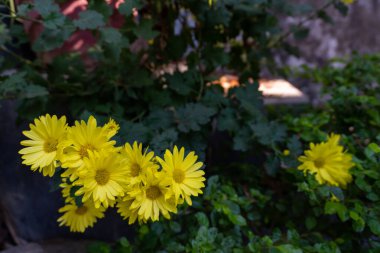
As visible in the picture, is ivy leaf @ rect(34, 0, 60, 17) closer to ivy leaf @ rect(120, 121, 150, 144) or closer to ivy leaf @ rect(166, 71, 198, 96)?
ivy leaf @ rect(120, 121, 150, 144)

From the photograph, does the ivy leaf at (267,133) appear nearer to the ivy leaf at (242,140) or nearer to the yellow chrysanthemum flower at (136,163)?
the ivy leaf at (242,140)

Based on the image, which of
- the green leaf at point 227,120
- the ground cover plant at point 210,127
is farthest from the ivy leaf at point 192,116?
the green leaf at point 227,120

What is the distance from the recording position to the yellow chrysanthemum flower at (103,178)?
0.87 m

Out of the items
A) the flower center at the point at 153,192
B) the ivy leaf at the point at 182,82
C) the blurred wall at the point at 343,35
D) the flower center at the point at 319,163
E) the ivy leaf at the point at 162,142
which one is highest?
the blurred wall at the point at 343,35

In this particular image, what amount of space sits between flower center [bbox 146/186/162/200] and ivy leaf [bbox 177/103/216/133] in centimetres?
45

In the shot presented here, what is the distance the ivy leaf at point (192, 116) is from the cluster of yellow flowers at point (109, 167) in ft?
1.37

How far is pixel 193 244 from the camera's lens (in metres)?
1.13

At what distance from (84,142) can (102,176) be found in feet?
0.28

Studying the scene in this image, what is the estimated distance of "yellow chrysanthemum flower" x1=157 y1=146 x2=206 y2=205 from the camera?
926 millimetres

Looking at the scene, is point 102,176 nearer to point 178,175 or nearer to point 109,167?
point 109,167

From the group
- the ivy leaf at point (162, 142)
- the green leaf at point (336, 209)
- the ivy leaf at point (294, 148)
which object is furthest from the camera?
the ivy leaf at point (294, 148)

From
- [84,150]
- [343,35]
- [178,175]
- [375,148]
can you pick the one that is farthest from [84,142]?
[343,35]

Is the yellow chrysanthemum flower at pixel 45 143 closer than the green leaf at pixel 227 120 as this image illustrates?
Yes

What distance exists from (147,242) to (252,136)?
1.75ft
